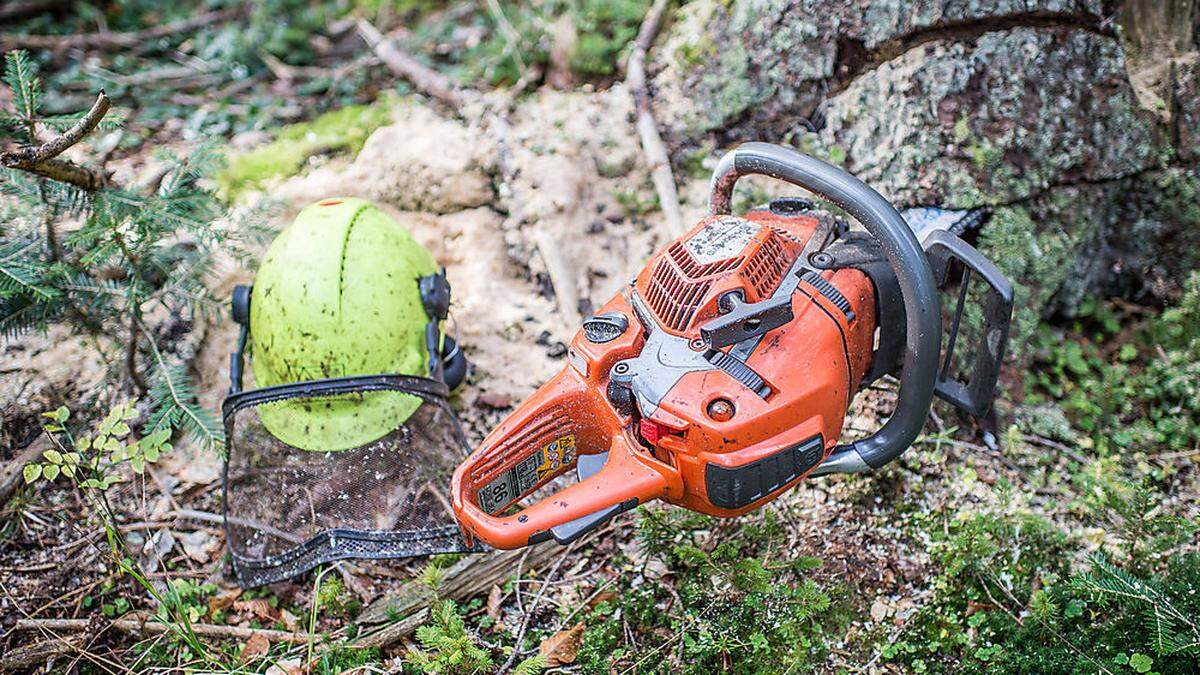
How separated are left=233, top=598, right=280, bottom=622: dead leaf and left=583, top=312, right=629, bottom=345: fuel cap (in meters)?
1.30

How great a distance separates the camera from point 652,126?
3787 millimetres

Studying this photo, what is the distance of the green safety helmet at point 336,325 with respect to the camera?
2688mm

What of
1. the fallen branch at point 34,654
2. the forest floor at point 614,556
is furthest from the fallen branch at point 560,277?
the fallen branch at point 34,654

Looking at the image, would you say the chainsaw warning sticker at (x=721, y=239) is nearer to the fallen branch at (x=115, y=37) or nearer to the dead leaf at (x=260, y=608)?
the dead leaf at (x=260, y=608)

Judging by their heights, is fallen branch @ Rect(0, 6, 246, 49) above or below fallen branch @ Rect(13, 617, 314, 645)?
above

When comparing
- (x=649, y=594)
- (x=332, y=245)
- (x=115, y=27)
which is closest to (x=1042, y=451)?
(x=649, y=594)

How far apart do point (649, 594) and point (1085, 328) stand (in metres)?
2.21

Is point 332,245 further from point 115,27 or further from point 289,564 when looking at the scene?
point 115,27

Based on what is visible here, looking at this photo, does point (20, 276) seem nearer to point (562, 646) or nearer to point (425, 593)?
point (425, 593)

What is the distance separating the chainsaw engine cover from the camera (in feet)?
6.88

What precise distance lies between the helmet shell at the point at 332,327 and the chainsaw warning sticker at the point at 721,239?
1028 millimetres

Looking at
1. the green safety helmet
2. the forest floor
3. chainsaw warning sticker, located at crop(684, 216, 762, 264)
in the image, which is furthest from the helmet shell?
chainsaw warning sticker, located at crop(684, 216, 762, 264)

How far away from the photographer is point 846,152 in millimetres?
3363

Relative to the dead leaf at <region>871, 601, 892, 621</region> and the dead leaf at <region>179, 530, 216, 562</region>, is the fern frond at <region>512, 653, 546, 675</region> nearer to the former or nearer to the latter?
the dead leaf at <region>871, 601, 892, 621</region>
